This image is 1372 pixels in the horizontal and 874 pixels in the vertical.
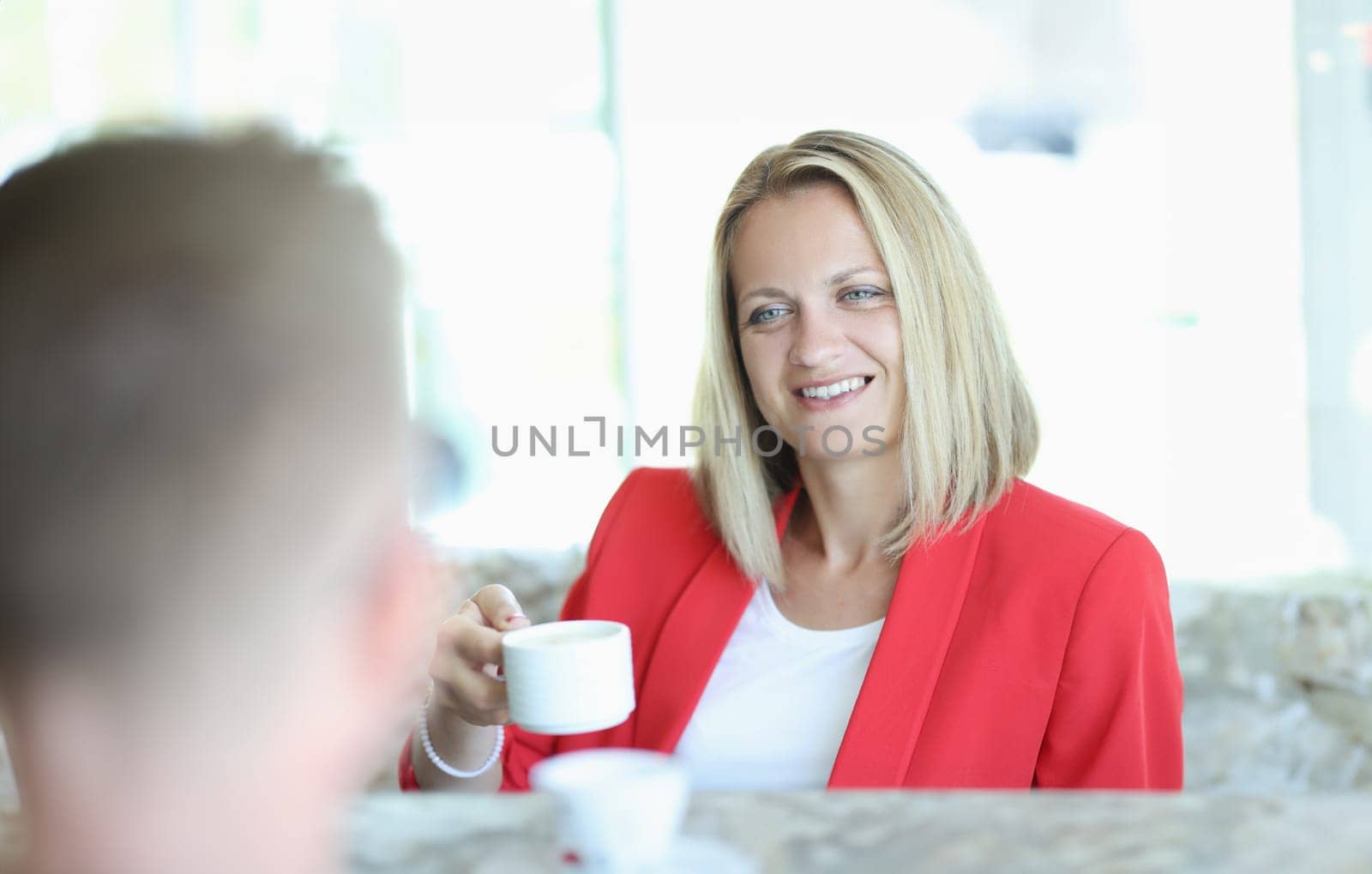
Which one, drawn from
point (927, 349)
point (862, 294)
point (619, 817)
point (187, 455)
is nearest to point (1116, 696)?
point (927, 349)

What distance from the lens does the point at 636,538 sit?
71.0 inches

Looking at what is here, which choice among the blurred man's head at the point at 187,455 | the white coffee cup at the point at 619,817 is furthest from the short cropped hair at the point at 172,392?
the white coffee cup at the point at 619,817

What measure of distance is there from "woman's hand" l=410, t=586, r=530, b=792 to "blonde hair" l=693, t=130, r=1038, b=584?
463 millimetres

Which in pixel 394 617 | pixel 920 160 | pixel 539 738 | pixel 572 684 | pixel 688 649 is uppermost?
pixel 920 160

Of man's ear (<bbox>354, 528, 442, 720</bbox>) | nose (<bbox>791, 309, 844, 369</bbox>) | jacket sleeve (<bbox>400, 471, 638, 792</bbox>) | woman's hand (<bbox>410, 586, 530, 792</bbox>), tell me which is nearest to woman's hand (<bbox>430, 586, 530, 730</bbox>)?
woman's hand (<bbox>410, 586, 530, 792</bbox>)

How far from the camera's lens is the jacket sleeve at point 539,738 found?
1.57 m

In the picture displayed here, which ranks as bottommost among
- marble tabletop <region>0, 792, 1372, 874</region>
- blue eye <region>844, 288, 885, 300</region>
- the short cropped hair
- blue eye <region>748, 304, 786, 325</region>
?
marble tabletop <region>0, 792, 1372, 874</region>

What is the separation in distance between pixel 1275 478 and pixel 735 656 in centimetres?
281

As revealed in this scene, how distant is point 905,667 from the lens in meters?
1.42

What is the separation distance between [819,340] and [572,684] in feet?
2.51

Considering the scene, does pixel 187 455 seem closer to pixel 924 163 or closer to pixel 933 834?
pixel 933 834

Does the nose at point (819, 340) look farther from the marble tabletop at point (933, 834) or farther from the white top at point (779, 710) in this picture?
the marble tabletop at point (933, 834)

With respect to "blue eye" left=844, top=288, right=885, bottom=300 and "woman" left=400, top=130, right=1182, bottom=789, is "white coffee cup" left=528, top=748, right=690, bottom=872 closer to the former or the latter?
"woman" left=400, top=130, right=1182, bottom=789

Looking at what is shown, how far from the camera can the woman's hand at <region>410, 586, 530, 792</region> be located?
131 centimetres
